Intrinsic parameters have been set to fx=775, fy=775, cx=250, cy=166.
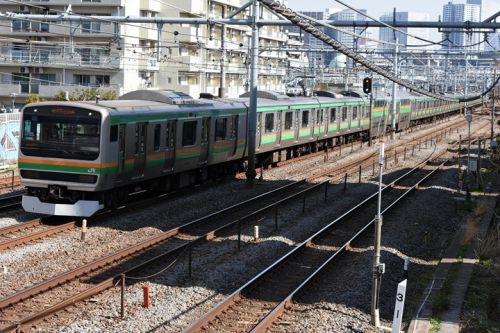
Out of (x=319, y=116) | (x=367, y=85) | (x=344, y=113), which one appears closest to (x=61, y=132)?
(x=367, y=85)

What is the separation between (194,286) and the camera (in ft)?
38.8

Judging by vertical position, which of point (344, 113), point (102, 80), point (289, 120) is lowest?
point (289, 120)

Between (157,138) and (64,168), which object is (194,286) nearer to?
(64,168)

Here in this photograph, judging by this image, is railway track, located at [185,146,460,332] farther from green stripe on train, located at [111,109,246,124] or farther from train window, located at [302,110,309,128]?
train window, located at [302,110,309,128]

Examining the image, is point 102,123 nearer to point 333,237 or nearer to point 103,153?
point 103,153

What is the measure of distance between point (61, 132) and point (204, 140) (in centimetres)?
607

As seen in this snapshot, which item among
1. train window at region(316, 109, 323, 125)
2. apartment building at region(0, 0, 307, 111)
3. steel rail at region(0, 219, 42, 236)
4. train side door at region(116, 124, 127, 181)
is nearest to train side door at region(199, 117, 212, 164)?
train side door at region(116, 124, 127, 181)

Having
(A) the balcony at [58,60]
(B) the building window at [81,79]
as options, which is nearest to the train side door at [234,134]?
(A) the balcony at [58,60]

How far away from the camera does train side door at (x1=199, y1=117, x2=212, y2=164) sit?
69.5ft

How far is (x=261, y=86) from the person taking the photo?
205 feet

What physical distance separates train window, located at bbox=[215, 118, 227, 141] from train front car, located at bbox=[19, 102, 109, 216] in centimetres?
682

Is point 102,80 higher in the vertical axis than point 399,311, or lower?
higher

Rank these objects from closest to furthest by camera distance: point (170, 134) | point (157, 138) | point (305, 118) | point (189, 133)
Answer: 1. point (157, 138)
2. point (170, 134)
3. point (189, 133)
4. point (305, 118)

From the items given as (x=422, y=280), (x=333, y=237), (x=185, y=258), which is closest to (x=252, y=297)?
(x=185, y=258)
